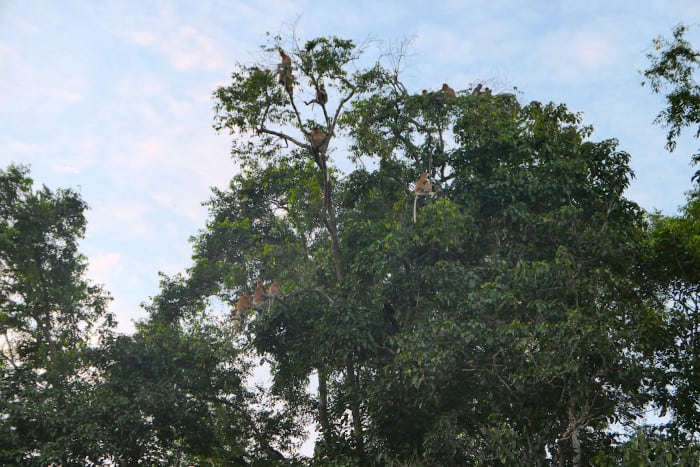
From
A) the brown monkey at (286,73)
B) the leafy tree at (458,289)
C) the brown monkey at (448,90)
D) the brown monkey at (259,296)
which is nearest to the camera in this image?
the leafy tree at (458,289)

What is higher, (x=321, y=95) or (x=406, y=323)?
(x=321, y=95)

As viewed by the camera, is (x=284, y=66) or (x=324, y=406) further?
(x=324, y=406)

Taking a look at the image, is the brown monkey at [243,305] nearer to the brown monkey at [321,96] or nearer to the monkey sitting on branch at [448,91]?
the brown monkey at [321,96]

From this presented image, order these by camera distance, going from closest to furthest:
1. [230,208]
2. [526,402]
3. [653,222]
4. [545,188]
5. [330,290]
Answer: [526,402]
[545,188]
[330,290]
[653,222]
[230,208]

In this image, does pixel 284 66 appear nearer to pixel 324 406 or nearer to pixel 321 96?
pixel 321 96

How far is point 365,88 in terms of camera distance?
14070 mm

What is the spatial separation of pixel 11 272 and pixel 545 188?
1079 centimetres

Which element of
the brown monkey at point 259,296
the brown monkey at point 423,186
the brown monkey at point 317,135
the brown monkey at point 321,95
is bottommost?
the brown monkey at point 259,296

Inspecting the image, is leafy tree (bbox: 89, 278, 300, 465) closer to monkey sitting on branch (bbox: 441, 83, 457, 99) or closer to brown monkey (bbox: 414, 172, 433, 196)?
brown monkey (bbox: 414, 172, 433, 196)

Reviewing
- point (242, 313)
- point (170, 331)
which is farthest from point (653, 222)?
point (170, 331)

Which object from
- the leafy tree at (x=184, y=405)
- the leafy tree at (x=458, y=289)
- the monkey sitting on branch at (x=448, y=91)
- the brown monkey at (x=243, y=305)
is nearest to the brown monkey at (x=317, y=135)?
the leafy tree at (x=458, y=289)

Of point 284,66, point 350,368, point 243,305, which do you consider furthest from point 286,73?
point 350,368

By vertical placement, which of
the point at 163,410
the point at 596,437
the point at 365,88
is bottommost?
the point at 596,437

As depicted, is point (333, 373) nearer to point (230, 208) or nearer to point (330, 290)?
point (330, 290)
